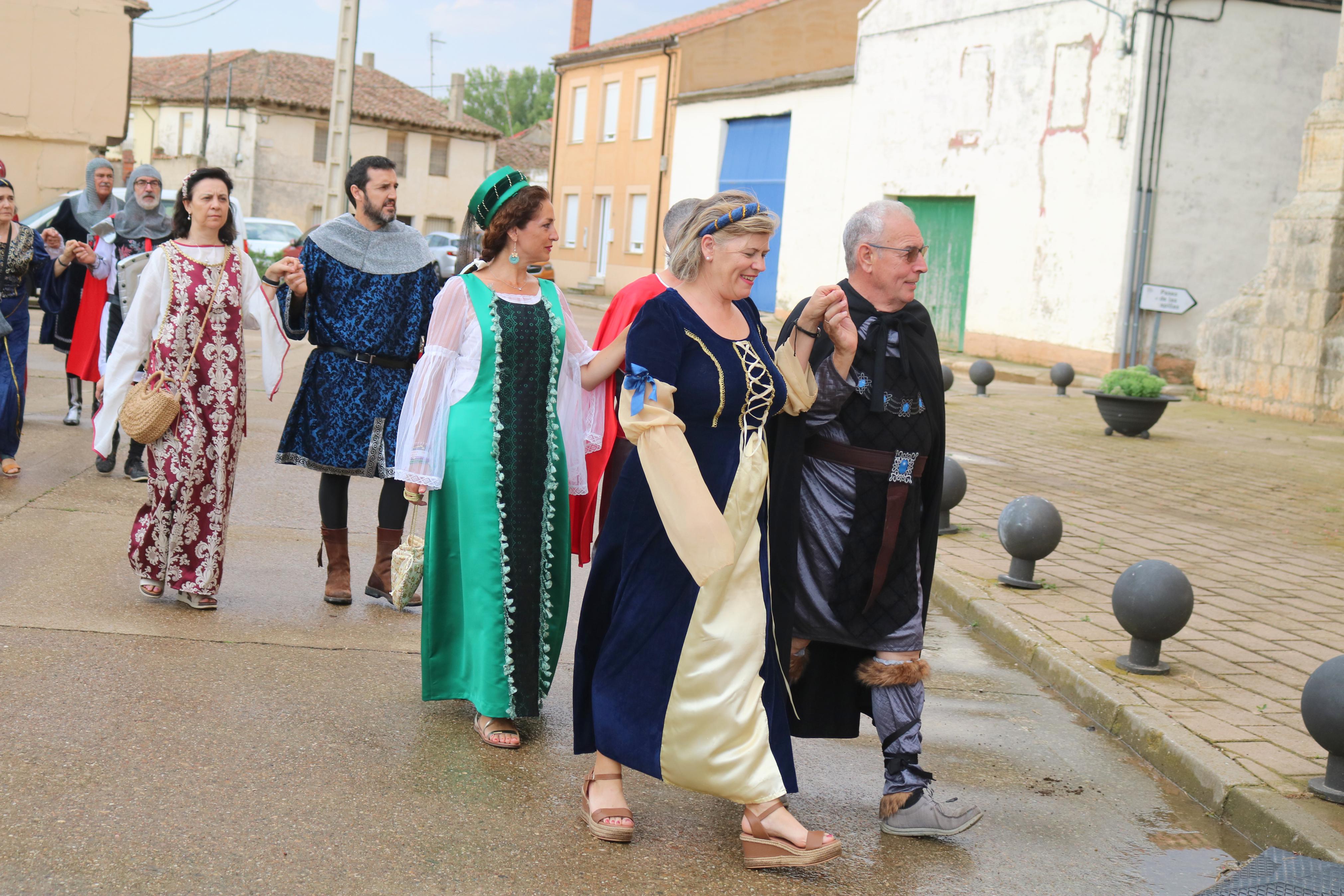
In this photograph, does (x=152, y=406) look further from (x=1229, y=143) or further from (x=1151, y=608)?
(x=1229, y=143)

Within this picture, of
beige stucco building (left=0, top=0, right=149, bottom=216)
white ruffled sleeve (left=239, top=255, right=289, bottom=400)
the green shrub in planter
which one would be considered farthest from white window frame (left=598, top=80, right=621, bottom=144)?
white ruffled sleeve (left=239, top=255, right=289, bottom=400)

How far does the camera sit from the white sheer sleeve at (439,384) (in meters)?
4.63

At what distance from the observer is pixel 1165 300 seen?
2003 centimetres

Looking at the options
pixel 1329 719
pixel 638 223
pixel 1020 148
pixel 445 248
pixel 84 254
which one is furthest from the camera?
pixel 445 248

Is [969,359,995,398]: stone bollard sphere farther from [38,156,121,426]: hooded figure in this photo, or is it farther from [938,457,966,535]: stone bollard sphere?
[38,156,121,426]: hooded figure

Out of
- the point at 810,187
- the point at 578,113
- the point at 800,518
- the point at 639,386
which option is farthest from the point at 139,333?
the point at 578,113

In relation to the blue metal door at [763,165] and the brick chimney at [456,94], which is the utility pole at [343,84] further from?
the brick chimney at [456,94]

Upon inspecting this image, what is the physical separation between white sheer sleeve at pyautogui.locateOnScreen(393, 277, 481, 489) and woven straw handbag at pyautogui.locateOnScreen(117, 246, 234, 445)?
5.41 ft

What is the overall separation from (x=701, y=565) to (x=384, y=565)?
9.54 ft

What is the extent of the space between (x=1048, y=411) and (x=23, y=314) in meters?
11.6

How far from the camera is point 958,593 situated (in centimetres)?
725

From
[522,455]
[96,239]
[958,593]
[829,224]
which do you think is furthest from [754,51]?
[522,455]

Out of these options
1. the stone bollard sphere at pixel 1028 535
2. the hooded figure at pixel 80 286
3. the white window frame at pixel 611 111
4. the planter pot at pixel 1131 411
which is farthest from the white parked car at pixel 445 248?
the stone bollard sphere at pixel 1028 535

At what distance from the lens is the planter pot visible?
1360cm
